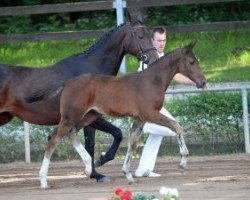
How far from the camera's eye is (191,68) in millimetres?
11477

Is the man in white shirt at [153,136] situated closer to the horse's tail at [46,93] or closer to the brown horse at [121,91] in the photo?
the brown horse at [121,91]

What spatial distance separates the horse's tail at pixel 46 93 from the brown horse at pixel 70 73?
0.01 metres

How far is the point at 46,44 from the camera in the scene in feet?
80.2

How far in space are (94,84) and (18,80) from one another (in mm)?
1037

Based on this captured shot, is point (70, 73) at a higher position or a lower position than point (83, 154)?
higher

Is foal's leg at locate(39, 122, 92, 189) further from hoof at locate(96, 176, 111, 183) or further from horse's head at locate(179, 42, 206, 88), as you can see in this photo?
horse's head at locate(179, 42, 206, 88)

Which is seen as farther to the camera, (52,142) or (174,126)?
(52,142)

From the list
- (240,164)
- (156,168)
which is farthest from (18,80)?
(240,164)

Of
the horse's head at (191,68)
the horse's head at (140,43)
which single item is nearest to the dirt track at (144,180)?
the horse's head at (191,68)

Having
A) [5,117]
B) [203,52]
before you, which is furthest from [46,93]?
[203,52]

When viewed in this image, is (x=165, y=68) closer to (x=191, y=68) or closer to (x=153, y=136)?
(x=191, y=68)

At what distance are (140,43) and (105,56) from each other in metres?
0.47

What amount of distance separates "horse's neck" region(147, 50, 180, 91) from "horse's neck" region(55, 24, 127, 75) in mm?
750

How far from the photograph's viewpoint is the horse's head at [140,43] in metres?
12.0
